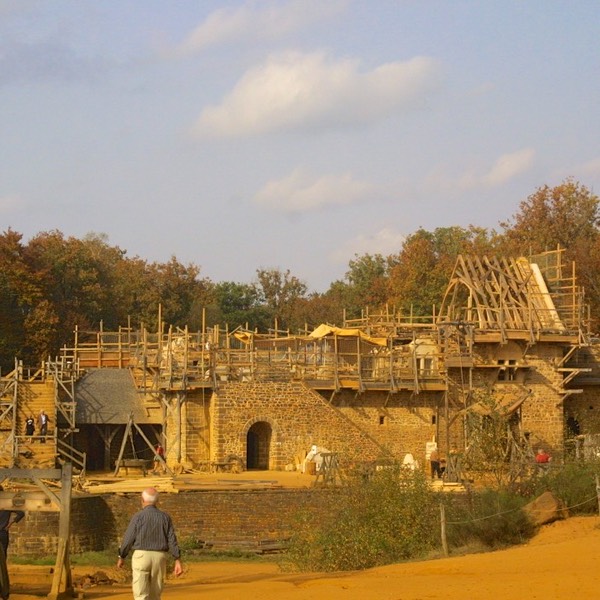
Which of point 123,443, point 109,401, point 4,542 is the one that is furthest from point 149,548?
point 109,401

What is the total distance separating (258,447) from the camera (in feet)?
123

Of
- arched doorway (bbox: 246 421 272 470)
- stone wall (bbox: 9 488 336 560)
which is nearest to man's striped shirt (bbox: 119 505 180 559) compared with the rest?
stone wall (bbox: 9 488 336 560)

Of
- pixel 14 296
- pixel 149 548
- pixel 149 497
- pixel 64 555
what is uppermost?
pixel 14 296

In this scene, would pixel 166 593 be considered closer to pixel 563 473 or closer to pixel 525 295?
pixel 563 473

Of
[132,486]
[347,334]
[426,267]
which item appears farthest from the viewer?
[426,267]

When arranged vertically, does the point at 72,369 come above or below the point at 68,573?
above

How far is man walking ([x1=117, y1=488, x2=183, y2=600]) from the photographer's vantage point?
515 inches

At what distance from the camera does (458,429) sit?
37.5m

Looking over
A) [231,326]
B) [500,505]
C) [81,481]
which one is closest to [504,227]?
[231,326]

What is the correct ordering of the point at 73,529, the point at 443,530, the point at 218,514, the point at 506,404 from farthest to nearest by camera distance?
1. the point at 506,404
2. the point at 218,514
3. the point at 73,529
4. the point at 443,530

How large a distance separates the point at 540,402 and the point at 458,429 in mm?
2516

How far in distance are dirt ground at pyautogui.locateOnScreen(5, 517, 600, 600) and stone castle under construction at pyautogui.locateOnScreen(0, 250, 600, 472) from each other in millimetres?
14364

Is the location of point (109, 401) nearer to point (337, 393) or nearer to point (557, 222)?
point (337, 393)

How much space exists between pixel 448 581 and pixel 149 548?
17.3ft
